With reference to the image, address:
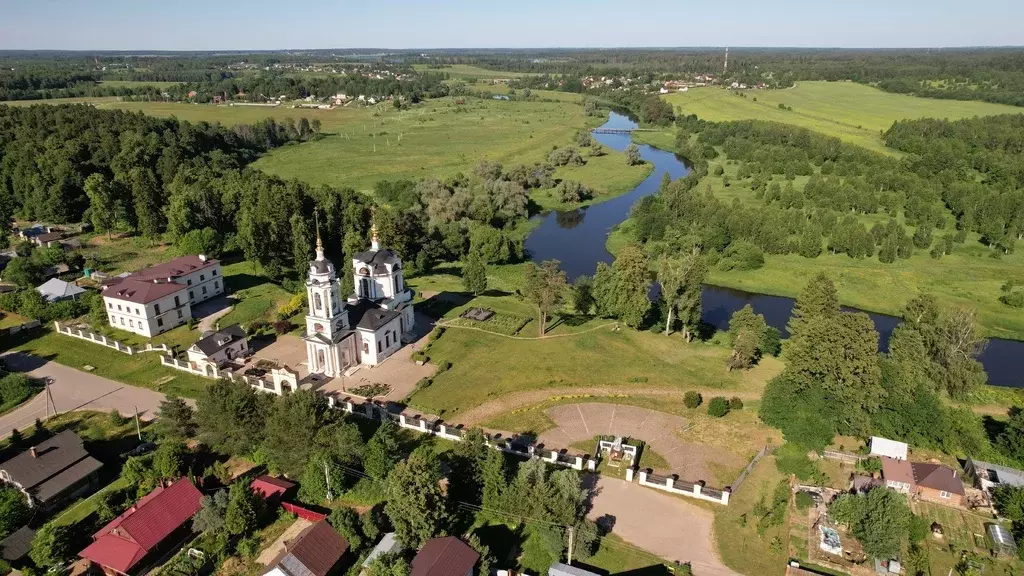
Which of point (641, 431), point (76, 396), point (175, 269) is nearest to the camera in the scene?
point (641, 431)

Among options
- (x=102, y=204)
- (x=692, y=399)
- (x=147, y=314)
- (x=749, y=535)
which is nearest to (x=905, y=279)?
(x=692, y=399)

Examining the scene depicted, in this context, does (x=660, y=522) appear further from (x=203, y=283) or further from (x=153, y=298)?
(x=203, y=283)

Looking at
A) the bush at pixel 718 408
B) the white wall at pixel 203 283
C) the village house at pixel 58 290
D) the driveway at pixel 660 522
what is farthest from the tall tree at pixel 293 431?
the village house at pixel 58 290

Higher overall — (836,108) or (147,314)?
(836,108)

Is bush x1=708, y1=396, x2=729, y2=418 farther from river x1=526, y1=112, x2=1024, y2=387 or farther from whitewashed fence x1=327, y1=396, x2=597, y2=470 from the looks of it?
river x1=526, y1=112, x2=1024, y2=387

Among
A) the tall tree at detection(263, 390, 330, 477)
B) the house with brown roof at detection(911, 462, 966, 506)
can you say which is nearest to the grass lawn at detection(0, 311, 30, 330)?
the tall tree at detection(263, 390, 330, 477)

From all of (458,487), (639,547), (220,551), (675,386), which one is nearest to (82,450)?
(220,551)

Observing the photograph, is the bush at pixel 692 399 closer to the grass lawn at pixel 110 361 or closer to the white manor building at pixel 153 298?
the grass lawn at pixel 110 361
